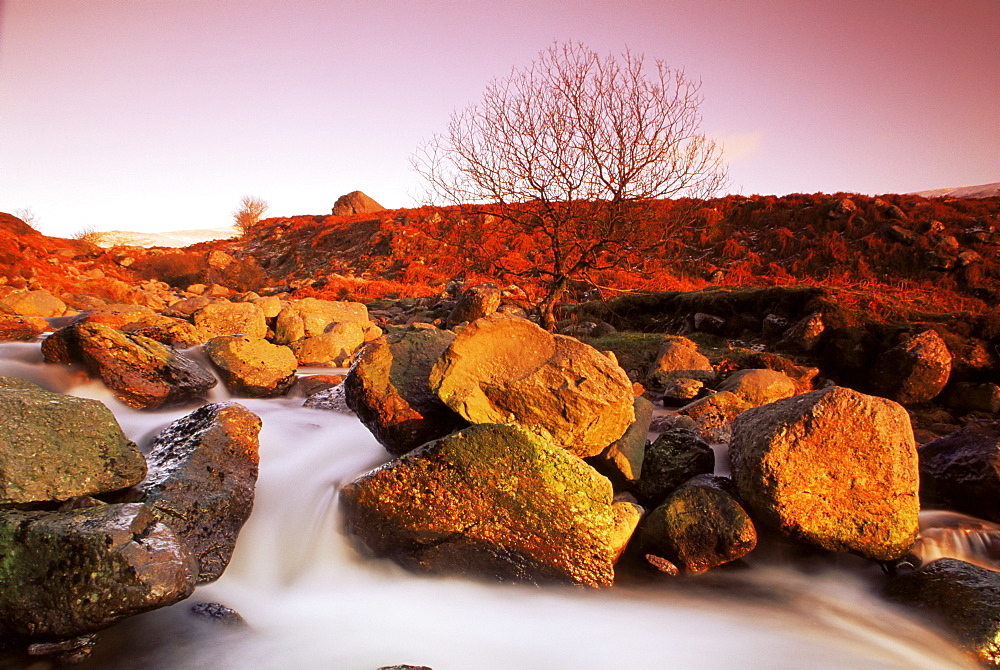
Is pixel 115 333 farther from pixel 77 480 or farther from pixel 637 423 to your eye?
pixel 637 423

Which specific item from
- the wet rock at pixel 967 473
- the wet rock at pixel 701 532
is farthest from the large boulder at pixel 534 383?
the wet rock at pixel 967 473

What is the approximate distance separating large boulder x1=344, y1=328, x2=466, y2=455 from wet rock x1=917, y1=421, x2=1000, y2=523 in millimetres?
4216

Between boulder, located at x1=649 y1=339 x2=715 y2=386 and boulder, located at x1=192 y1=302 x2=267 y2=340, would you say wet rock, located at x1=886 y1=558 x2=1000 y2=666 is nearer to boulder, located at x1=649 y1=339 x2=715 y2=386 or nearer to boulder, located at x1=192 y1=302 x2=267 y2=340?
boulder, located at x1=649 y1=339 x2=715 y2=386

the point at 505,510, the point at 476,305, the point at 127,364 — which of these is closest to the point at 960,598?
the point at 505,510

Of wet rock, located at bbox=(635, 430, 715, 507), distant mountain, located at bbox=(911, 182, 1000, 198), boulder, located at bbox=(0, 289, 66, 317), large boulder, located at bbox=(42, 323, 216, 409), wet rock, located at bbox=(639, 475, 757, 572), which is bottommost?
wet rock, located at bbox=(639, 475, 757, 572)

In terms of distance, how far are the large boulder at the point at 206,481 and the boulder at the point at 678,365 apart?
608cm

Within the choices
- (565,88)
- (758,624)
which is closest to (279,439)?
(758,624)

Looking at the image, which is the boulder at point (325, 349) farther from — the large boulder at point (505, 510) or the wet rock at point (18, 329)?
the large boulder at point (505, 510)

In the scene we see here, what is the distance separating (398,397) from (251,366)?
446 centimetres

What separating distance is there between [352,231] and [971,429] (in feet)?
118

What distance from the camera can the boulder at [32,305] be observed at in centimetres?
1168

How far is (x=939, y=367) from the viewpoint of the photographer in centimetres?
707

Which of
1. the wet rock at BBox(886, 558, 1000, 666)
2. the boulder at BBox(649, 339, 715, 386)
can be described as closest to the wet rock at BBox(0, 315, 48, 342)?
the boulder at BBox(649, 339, 715, 386)

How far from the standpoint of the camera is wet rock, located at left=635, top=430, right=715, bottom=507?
4211 millimetres
